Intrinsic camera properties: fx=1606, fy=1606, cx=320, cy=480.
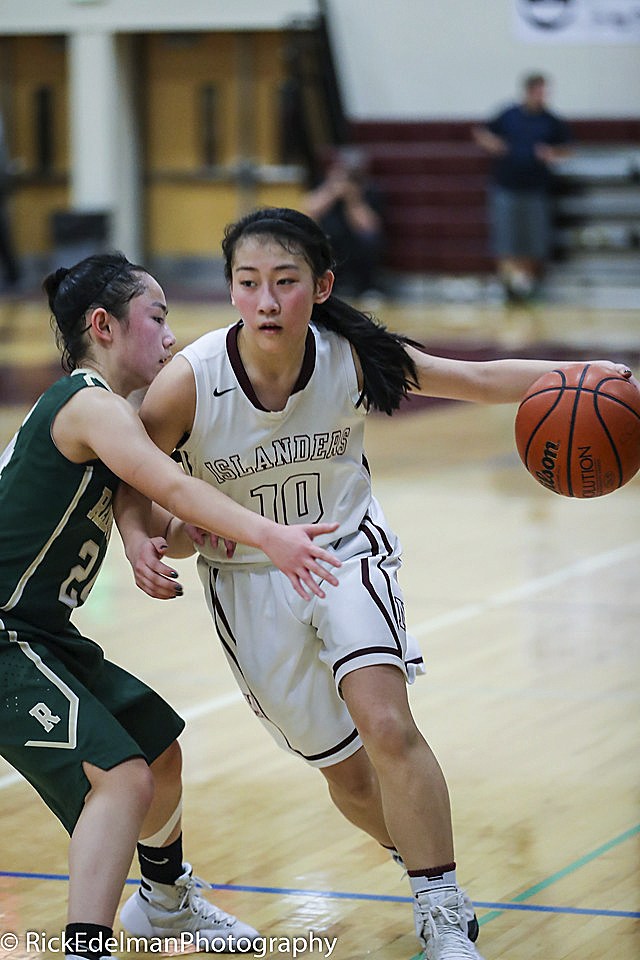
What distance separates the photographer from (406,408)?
10680 millimetres

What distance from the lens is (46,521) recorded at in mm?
2836

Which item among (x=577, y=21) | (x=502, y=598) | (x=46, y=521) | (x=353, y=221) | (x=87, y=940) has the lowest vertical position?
(x=87, y=940)

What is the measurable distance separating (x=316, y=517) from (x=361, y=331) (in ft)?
1.29

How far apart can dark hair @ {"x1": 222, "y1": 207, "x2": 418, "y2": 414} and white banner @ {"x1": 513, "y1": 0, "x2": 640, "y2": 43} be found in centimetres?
1447

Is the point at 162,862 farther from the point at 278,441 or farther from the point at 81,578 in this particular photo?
the point at 278,441

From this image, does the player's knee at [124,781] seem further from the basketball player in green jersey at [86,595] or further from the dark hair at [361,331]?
the dark hair at [361,331]

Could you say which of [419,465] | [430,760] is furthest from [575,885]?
[419,465]

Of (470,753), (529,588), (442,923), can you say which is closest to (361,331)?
(442,923)

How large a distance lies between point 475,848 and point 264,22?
1586cm

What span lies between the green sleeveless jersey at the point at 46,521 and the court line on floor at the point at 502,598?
1.74 m

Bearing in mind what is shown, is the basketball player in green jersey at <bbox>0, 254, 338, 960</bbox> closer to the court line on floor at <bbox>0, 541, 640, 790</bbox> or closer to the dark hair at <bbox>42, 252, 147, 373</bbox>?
the dark hair at <bbox>42, 252, 147, 373</bbox>

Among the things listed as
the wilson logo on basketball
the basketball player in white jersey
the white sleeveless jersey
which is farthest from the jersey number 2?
the wilson logo on basketball

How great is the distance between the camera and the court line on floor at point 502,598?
4.71 metres

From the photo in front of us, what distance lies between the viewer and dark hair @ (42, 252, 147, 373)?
118 inches
